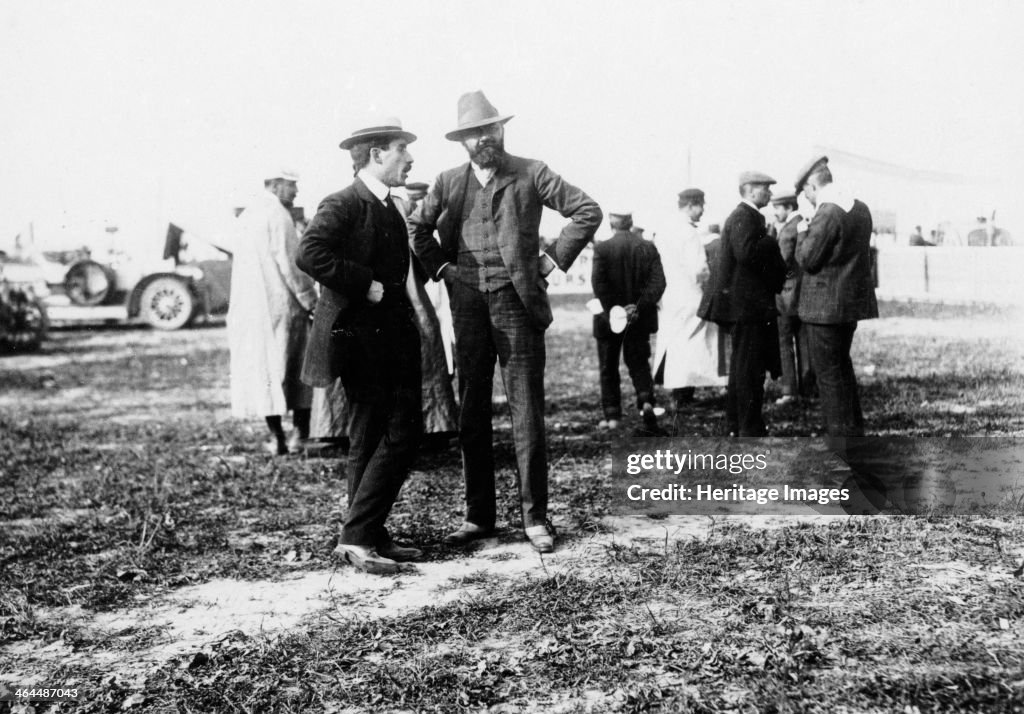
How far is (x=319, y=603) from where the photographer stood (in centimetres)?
405

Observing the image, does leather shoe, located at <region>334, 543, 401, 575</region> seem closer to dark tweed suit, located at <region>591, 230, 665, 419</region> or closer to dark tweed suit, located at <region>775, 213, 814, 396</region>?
dark tweed suit, located at <region>591, 230, 665, 419</region>

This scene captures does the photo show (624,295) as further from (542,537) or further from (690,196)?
(542,537)

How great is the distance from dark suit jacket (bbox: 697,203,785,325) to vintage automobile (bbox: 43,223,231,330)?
42.9ft

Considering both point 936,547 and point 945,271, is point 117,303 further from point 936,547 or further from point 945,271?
point 936,547

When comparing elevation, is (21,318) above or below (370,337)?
above

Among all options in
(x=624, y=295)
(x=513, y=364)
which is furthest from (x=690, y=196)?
(x=513, y=364)

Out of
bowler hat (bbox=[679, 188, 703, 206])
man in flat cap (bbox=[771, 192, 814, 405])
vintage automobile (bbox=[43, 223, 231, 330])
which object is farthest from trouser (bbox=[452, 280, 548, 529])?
vintage automobile (bbox=[43, 223, 231, 330])

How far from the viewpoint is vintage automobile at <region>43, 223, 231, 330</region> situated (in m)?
18.2

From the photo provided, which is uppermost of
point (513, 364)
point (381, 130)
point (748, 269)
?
point (381, 130)

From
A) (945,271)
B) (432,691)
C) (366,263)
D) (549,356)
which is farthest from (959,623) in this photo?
(945,271)

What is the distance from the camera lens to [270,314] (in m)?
7.04

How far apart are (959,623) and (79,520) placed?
4.25 meters

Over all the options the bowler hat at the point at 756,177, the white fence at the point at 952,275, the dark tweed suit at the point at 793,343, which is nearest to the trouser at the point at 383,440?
the bowler hat at the point at 756,177

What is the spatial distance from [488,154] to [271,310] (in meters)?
2.87
